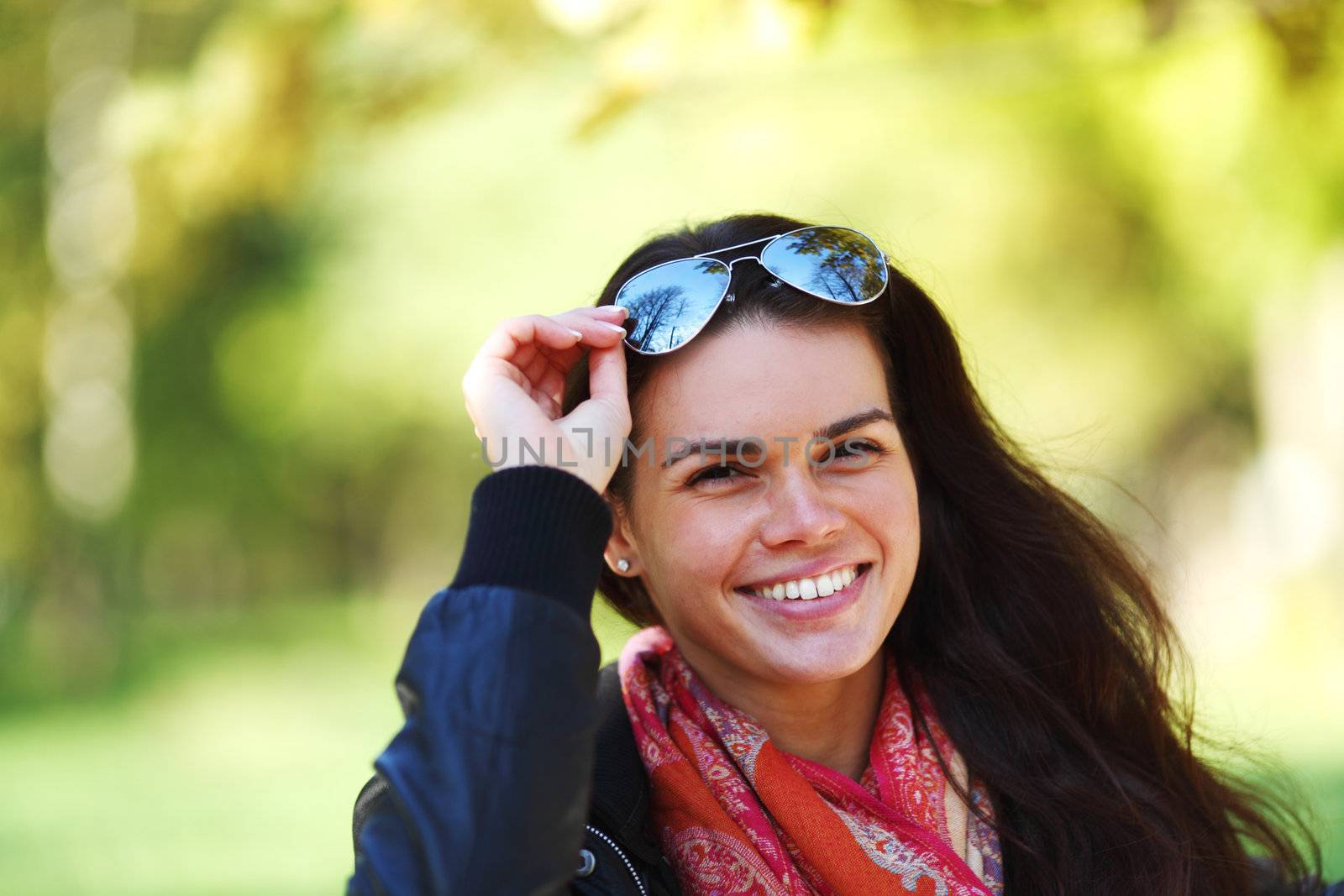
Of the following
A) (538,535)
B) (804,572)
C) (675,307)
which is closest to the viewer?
(538,535)

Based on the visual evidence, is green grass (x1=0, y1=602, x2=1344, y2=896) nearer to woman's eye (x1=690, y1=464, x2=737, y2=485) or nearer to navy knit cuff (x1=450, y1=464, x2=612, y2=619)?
woman's eye (x1=690, y1=464, x2=737, y2=485)

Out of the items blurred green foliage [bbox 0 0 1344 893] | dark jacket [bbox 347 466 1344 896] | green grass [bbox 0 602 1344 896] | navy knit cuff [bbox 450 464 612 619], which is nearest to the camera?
dark jacket [bbox 347 466 1344 896]

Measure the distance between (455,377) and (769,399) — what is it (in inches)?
592

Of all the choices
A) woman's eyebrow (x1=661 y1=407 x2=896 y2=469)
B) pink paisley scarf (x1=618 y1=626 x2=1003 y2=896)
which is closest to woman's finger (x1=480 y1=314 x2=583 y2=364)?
woman's eyebrow (x1=661 y1=407 x2=896 y2=469)

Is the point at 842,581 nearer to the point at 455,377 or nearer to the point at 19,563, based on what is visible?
the point at 455,377

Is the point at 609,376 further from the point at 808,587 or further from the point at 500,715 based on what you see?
the point at 500,715

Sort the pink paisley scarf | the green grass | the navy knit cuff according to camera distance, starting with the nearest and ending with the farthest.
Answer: the navy knit cuff < the pink paisley scarf < the green grass

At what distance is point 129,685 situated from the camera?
16.6m

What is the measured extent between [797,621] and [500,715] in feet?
2.32

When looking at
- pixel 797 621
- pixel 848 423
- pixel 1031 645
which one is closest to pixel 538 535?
pixel 797 621

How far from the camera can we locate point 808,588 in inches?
96.5

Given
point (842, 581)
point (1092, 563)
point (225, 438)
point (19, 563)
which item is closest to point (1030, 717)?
point (1092, 563)

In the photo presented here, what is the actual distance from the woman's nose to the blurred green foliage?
0.80 meters

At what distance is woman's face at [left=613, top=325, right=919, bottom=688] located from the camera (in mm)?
2449
